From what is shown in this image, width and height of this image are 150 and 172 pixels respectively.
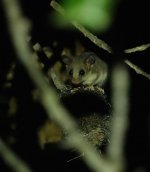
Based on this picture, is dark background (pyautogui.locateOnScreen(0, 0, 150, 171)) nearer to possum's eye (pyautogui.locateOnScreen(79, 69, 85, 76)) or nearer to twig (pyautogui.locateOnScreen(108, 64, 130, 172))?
possum's eye (pyautogui.locateOnScreen(79, 69, 85, 76))

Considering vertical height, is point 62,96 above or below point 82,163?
above

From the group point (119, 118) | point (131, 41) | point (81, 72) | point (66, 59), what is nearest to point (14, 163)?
point (119, 118)

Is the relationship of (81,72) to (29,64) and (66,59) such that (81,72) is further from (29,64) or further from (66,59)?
(29,64)

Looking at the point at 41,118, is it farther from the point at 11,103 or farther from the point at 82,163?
the point at 82,163

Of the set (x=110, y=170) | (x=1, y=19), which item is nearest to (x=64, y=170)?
(x=1, y=19)

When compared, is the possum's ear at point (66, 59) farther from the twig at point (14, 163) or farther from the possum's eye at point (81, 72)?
the twig at point (14, 163)
